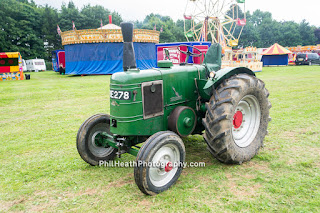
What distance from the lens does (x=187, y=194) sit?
279 centimetres

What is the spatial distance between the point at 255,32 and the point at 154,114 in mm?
72713


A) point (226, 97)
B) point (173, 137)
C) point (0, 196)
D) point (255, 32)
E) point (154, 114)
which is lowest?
point (0, 196)

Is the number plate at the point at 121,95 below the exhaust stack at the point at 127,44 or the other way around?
below

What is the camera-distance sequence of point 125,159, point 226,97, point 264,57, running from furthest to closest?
point 264,57
point 125,159
point 226,97

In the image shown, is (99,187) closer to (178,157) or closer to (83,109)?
(178,157)

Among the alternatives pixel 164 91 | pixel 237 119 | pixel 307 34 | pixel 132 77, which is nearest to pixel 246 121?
pixel 237 119

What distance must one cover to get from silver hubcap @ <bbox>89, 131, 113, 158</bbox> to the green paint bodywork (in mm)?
367

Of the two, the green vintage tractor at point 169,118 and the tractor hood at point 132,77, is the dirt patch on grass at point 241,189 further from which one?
the tractor hood at point 132,77

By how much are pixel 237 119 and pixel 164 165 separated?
152 cm

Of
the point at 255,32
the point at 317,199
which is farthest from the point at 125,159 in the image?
the point at 255,32

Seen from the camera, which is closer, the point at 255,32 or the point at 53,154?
the point at 53,154

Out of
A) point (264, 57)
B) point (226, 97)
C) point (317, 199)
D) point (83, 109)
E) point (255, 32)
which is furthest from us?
point (255, 32)

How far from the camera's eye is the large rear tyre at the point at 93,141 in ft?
11.7

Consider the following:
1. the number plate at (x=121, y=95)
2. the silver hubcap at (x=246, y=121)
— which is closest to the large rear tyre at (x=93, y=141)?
the number plate at (x=121, y=95)
